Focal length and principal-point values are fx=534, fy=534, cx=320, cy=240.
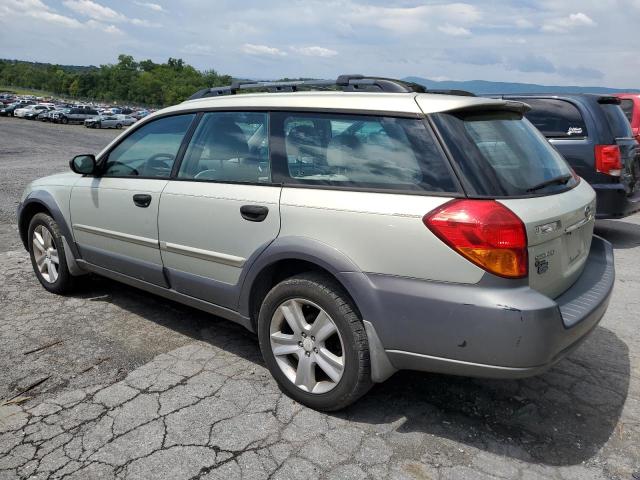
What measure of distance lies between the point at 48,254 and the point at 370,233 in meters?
3.31

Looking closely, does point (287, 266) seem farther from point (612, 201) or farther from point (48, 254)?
point (612, 201)

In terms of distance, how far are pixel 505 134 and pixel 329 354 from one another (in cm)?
149

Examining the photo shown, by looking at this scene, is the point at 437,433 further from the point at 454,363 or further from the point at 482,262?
the point at 482,262

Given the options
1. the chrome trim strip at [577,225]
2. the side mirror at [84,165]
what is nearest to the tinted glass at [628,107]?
the chrome trim strip at [577,225]

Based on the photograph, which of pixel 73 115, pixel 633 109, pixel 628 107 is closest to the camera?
pixel 633 109

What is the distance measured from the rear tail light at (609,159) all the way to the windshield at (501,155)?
362 centimetres

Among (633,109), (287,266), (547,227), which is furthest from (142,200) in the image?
(633,109)

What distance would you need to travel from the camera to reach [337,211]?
2.63 meters

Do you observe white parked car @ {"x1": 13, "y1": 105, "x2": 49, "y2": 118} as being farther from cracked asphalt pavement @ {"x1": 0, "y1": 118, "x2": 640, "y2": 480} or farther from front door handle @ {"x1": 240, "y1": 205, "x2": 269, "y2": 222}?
front door handle @ {"x1": 240, "y1": 205, "x2": 269, "y2": 222}

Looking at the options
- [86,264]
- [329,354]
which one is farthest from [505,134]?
[86,264]

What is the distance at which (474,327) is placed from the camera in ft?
7.54

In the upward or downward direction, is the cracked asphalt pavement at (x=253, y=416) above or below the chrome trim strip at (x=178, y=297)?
below

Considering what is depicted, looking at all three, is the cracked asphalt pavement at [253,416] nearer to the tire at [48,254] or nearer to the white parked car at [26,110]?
the tire at [48,254]

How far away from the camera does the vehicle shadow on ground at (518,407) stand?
103 inches
